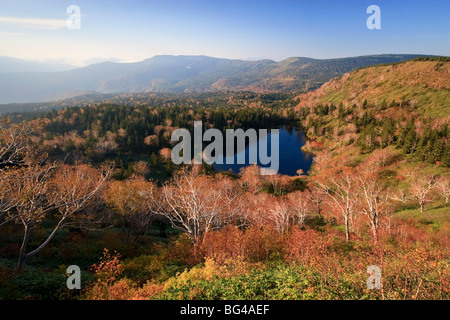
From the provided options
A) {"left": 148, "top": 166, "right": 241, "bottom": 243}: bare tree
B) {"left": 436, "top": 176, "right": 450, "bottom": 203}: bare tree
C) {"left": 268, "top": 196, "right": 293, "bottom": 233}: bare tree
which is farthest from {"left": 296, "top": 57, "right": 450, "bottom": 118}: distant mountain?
{"left": 148, "top": 166, "right": 241, "bottom": 243}: bare tree

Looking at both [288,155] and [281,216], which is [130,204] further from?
[288,155]

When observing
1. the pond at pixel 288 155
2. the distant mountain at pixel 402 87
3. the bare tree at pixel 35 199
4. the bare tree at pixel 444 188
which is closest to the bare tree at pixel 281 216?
the bare tree at pixel 35 199

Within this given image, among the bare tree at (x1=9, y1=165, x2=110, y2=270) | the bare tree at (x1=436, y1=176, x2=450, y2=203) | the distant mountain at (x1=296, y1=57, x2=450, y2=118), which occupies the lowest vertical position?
the bare tree at (x1=436, y1=176, x2=450, y2=203)

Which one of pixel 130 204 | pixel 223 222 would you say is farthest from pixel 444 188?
pixel 130 204

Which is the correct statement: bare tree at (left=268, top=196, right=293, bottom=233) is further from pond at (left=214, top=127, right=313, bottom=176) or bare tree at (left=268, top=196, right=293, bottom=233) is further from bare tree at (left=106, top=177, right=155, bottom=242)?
pond at (left=214, top=127, right=313, bottom=176)

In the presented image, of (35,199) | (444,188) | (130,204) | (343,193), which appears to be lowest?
(343,193)

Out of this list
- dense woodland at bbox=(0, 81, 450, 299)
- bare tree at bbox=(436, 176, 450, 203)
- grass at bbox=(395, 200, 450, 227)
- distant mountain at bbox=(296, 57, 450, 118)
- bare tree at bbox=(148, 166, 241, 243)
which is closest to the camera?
dense woodland at bbox=(0, 81, 450, 299)

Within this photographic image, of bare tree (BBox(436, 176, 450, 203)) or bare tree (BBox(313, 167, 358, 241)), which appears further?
bare tree (BBox(436, 176, 450, 203))

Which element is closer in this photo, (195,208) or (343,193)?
(195,208)
